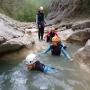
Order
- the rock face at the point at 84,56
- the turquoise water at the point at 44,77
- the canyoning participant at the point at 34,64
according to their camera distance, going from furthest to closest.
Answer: the rock face at the point at 84,56, the canyoning participant at the point at 34,64, the turquoise water at the point at 44,77

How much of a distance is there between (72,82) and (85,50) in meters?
2.17

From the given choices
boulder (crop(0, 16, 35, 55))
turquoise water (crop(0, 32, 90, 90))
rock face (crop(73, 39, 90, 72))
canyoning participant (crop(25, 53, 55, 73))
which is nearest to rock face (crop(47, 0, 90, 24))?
boulder (crop(0, 16, 35, 55))

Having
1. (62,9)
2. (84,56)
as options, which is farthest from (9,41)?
(62,9)

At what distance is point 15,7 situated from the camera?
36250 mm

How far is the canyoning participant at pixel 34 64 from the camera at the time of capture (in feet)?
33.1

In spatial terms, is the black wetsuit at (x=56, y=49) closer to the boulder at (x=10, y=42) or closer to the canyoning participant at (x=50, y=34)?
the boulder at (x=10, y=42)

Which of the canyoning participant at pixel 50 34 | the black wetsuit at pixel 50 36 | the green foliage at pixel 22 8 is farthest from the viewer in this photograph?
the green foliage at pixel 22 8

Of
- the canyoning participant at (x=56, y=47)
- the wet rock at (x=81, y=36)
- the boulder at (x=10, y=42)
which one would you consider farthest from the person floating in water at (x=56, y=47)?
the wet rock at (x=81, y=36)

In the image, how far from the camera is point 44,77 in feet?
33.7

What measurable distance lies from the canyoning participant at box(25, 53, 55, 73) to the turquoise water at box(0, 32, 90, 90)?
0.62 feet

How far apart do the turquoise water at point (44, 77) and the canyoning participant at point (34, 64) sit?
19 cm

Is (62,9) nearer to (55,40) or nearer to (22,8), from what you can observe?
(55,40)

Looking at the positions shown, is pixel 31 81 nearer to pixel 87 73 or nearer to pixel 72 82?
pixel 72 82

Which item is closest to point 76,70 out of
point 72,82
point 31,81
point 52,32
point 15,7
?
point 72,82
